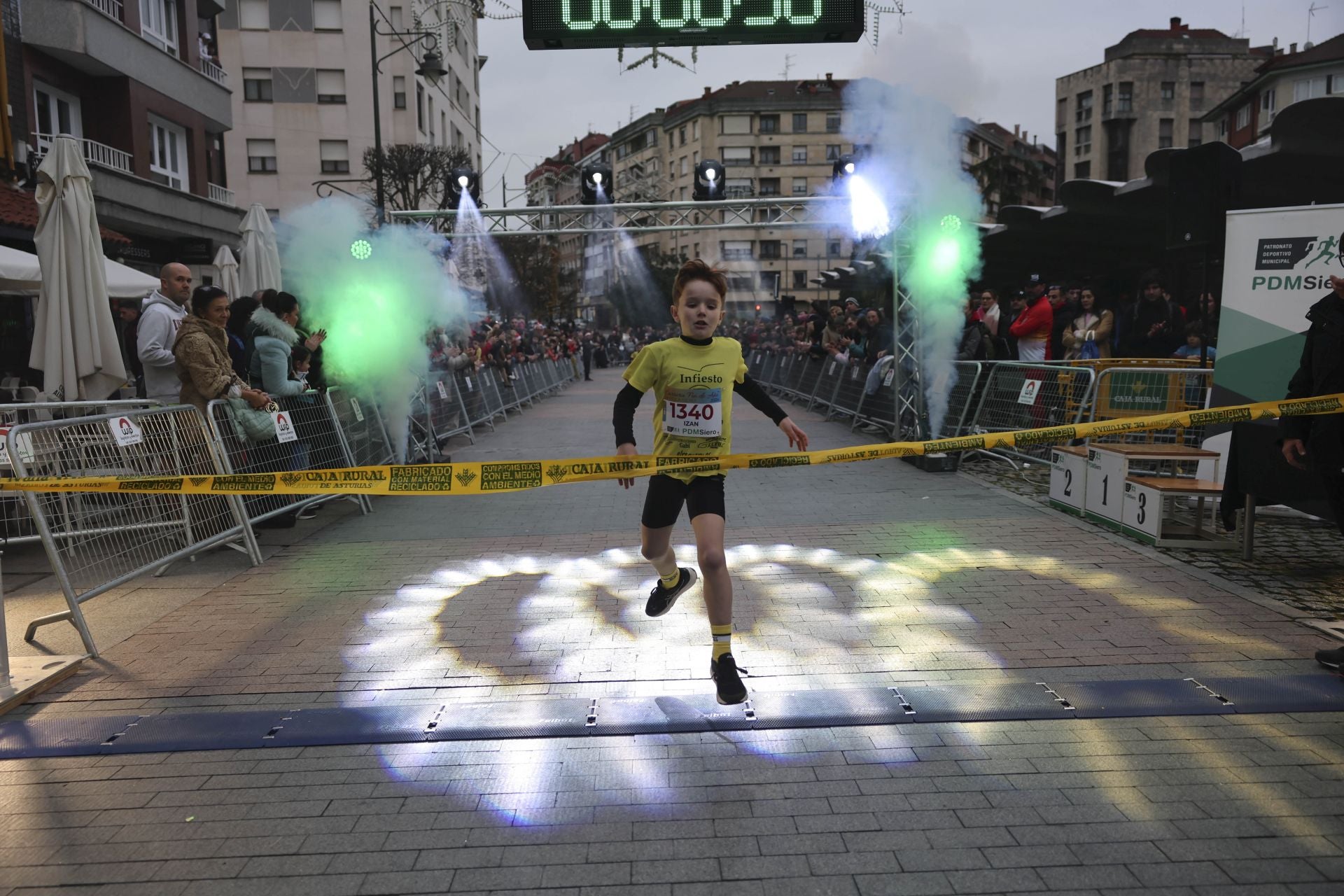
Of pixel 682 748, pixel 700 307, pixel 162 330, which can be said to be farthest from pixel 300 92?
pixel 682 748

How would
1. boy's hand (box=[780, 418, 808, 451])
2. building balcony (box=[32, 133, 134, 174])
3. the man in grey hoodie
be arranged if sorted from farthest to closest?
1. building balcony (box=[32, 133, 134, 174])
2. the man in grey hoodie
3. boy's hand (box=[780, 418, 808, 451])

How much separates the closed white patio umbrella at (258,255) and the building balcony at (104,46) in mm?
11444

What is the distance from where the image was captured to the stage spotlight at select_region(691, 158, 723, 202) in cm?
1920

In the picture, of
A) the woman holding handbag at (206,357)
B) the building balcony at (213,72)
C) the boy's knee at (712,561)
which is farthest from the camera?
the building balcony at (213,72)

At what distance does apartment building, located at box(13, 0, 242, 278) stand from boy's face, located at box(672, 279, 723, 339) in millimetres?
14218

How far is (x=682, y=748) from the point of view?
365cm

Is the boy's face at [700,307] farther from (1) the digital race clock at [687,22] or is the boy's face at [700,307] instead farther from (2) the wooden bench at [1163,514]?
(1) the digital race clock at [687,22]

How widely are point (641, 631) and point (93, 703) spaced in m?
2.49

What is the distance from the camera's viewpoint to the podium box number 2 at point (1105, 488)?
291 inches

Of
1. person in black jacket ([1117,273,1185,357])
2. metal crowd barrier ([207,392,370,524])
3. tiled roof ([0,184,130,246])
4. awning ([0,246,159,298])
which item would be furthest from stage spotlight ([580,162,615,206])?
metal crowd barrier ([207,392,370,524])

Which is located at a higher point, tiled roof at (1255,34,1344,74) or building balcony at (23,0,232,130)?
tiled roof at (1255,34,1344,74)

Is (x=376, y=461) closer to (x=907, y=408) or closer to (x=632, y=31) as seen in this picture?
(x=632, y=31)

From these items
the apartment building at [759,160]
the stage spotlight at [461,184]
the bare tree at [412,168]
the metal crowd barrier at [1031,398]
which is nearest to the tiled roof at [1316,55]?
the apartment building at [759,160]

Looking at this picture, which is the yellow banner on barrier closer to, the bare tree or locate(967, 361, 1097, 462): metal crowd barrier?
locate(967, 361, 1097, 462): metal crowd barrier
